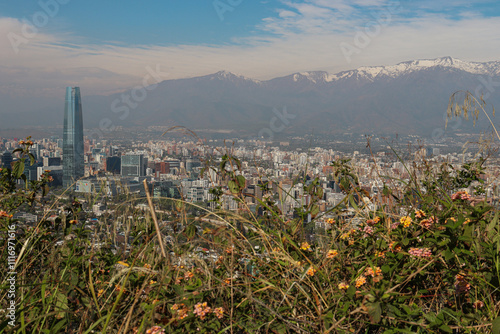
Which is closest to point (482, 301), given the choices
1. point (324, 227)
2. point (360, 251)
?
point (360, 251)

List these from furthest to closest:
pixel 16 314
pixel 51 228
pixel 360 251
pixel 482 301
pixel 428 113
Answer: pixel 428 113 < pixel 51 228 < pixel 360 251 < pixel 482 301 < pixel 16 314

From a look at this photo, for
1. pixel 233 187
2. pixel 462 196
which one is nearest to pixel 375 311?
pixel 462 196

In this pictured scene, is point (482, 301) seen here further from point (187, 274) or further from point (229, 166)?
point (229, 166)

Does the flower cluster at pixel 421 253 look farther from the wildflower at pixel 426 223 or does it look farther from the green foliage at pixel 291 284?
the wildflower at pixel 426 223

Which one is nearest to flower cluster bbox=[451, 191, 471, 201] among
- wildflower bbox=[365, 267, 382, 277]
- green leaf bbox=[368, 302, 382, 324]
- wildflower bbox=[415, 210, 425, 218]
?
wildflower bbox=[415, 210, 425, 218]

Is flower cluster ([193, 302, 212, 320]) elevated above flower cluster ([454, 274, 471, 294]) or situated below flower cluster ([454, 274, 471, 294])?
below

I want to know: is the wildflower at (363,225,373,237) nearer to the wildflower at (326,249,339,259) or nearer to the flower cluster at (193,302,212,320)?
the wildflower at (326,249,339,259)

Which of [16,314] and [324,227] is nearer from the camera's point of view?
[16,314]
